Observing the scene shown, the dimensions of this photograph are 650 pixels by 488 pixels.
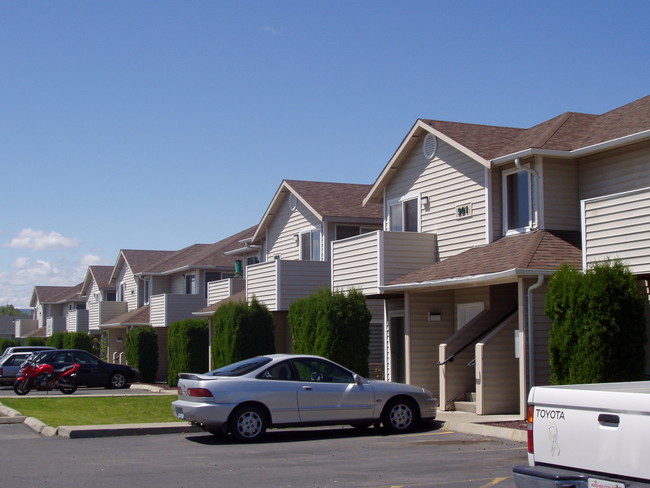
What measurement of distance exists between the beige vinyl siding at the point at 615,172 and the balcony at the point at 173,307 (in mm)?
23924

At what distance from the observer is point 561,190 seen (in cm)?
1941

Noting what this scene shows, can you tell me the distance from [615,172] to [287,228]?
47.7 feet

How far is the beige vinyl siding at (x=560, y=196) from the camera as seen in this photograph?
19266 millimetres

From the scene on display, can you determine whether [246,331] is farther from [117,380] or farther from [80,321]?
[80,321]

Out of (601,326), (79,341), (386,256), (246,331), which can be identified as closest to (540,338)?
→ (601,326)

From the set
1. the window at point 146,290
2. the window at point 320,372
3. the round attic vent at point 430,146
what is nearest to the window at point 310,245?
the round attic vent at point 430,146

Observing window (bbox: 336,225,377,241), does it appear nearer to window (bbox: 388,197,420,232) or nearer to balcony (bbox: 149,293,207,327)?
window (bbox: 388,197,420,232)

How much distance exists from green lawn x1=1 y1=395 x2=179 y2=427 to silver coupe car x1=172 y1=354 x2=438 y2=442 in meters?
3.35

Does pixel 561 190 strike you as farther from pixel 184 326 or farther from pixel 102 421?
pixel 184 326

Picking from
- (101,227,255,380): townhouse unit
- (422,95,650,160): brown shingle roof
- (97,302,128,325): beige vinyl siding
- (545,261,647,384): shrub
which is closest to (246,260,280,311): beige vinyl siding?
(422,95,650,160): brown shingle roof

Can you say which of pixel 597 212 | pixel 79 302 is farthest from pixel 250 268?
pixel 79 302

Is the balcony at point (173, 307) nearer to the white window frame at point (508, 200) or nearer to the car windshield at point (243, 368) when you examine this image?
the white window frame at point (508, 200)

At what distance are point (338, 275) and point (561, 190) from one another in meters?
6.93

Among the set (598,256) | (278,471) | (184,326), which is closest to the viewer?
(278,471)
